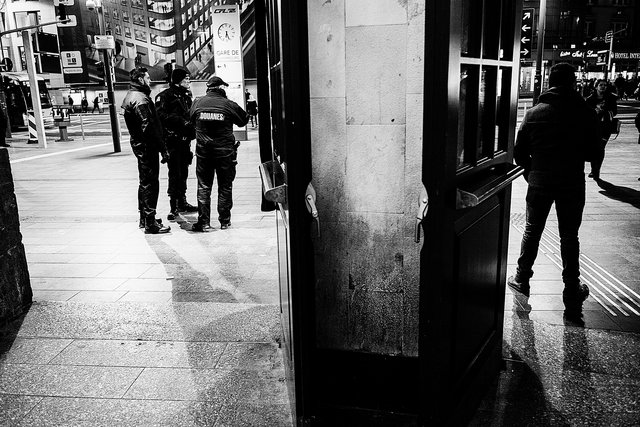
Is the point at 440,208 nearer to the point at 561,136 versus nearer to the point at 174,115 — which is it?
the point at 561,136

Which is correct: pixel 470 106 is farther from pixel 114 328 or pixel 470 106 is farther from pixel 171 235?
pixel 171 235

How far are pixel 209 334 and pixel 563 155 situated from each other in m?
3.05

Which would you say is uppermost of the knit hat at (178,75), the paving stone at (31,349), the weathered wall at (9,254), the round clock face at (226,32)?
the round clock face at (226,32)

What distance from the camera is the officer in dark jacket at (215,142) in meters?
6.65

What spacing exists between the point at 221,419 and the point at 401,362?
3.39ft

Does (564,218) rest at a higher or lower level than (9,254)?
higher

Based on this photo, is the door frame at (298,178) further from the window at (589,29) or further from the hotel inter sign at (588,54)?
the window at (589,29)

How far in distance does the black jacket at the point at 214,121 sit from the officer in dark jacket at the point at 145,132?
500 millimetres

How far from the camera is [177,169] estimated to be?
7656mm

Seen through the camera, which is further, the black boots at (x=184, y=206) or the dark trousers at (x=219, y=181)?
the black boots at (x=184, y=206)

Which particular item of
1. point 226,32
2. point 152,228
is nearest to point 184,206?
point 152,228

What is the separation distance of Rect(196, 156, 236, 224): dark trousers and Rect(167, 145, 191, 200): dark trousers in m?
0.74

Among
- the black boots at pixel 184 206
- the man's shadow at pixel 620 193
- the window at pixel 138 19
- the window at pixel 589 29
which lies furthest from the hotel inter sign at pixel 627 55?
the black boots at pixel 184 206

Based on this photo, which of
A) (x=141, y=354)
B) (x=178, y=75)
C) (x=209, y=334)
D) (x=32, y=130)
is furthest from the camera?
(x=32, y=130)
